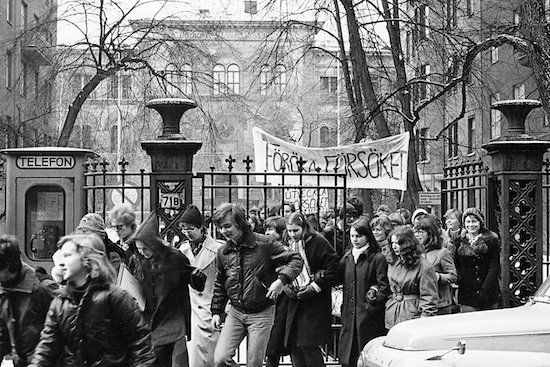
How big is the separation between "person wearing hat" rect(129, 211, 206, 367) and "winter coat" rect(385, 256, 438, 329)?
6.42 ft

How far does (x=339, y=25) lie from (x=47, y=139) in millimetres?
10084

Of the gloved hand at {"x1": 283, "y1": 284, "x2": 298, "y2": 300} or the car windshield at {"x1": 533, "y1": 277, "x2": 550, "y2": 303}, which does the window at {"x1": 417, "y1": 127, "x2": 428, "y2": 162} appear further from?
the car windshield at {"x1": 533, "y1": 277, "x2": 550, "y2": 303}

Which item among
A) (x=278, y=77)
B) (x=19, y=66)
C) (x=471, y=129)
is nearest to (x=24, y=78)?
(x=19, y=66)

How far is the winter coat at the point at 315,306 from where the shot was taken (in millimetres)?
9156

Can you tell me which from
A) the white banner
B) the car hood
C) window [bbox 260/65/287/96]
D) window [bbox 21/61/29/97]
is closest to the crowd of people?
the white banner

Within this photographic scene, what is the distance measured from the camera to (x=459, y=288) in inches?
401

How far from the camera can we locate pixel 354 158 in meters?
11.5

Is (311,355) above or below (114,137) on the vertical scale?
below

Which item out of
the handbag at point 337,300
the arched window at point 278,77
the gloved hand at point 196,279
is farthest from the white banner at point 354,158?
the arched window at point 278,77

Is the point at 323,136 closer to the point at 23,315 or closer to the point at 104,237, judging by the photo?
the point at 104,237

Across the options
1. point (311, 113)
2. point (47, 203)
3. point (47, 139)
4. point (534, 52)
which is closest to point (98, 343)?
point (47, 203)

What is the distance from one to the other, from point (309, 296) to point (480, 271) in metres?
2.19

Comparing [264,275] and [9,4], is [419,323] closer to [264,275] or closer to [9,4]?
[264,275]

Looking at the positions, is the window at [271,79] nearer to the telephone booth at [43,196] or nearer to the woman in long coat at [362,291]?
the telephone booth at [43,196]
